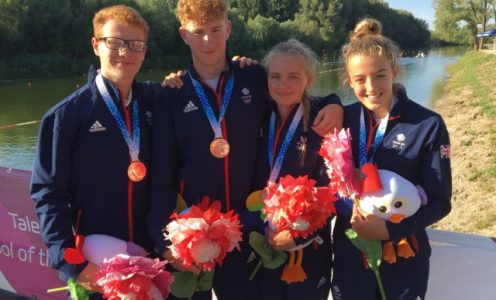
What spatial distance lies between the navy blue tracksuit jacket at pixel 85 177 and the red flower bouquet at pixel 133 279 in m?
0.43

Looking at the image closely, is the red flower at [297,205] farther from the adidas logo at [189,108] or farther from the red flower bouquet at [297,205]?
the adidas logo at [189,108]

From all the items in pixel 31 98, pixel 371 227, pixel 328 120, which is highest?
pixel 328 120

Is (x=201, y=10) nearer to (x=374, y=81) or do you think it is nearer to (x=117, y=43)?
(x=117, y=43)

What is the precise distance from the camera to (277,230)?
2.64 m

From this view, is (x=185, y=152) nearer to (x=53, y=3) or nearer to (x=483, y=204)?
(x=483, y=204)

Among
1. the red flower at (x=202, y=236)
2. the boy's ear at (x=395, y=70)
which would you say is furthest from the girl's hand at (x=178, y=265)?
the boy's ear at (x=395, y=70)

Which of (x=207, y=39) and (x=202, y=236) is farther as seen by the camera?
(x=207, y=39)

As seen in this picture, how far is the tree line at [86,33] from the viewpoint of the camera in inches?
1486

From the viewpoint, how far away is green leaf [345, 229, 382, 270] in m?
2.56

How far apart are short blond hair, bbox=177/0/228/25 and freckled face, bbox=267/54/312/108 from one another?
1.48 feet

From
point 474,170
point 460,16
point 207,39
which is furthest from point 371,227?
point 460,16

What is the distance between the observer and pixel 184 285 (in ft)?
8.86

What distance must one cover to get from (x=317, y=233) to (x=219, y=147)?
0.79 metres

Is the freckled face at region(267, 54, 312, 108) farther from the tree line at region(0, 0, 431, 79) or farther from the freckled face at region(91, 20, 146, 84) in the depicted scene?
the tree line at region(0, 0, 431, 79)
